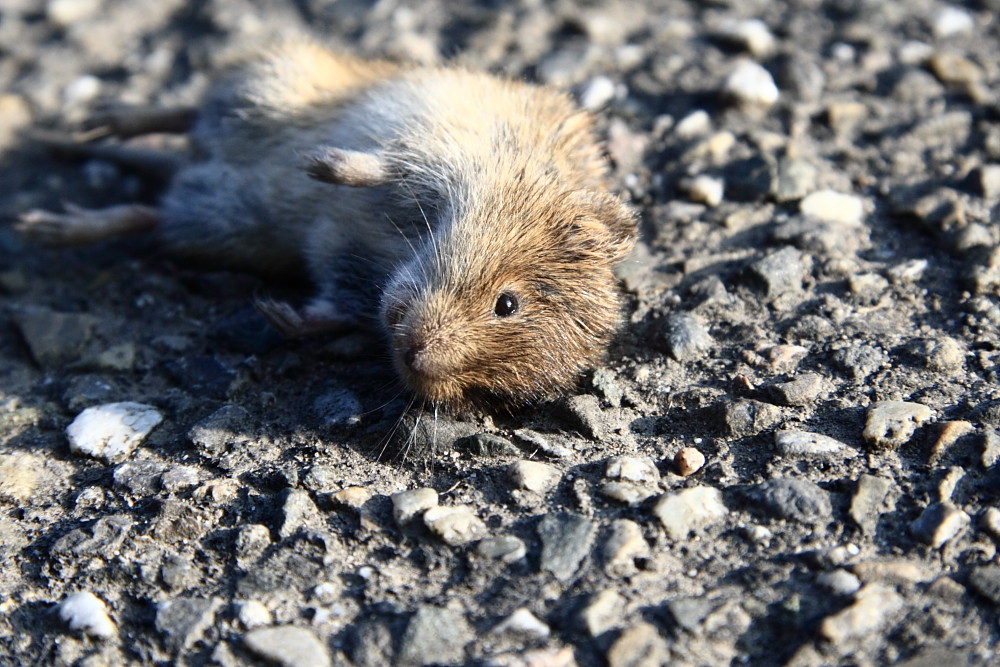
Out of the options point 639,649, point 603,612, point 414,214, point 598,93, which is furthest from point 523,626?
point 598,93

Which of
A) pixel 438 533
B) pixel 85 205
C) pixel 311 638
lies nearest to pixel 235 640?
pixel 311 638

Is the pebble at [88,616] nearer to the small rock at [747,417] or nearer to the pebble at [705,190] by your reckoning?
the small rock at [747,417]

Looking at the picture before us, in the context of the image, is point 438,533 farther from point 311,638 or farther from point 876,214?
point 876,214

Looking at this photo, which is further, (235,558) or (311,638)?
(235,558)

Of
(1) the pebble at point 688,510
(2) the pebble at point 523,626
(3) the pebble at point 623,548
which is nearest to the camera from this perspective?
(2) the pebble at point 523,626

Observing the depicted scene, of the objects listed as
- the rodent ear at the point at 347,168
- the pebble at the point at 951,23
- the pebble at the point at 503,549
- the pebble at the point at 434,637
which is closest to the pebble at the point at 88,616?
the pebble at the point at 434,637

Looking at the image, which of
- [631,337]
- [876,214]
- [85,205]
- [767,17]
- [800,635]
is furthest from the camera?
[767,17]

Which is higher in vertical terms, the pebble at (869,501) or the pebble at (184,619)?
the pebble at (869,501)
